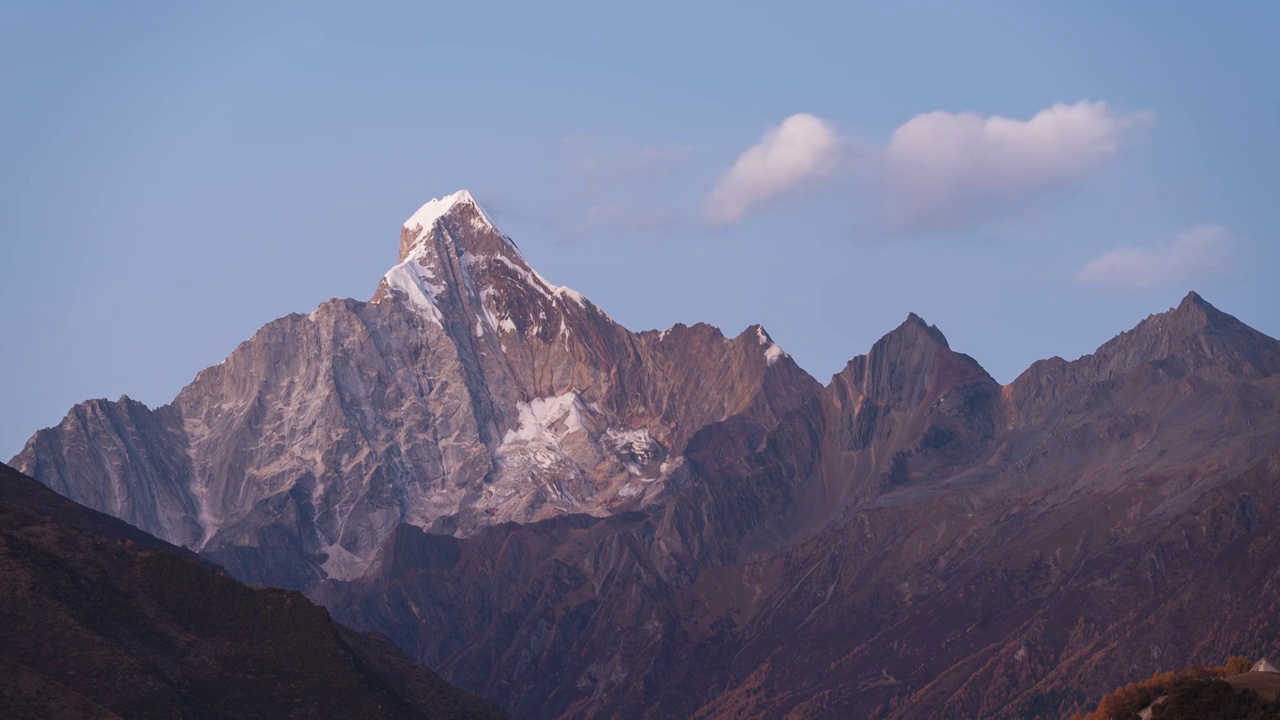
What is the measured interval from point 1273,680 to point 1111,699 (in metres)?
18.1

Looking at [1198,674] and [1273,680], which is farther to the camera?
[1198,674]

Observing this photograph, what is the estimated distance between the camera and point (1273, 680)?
170000 mm

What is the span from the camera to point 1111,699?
605 feet

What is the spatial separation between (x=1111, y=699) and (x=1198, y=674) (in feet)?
28.7

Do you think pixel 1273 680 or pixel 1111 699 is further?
pixel 1111 699

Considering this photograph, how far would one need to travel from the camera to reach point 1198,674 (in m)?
186

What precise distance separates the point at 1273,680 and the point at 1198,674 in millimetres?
16350
